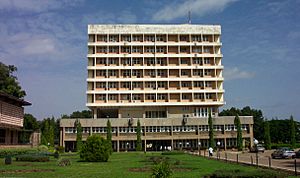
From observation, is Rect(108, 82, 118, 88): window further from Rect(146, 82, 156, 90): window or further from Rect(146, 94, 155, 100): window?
Rect(146, 94, 155, 100): window

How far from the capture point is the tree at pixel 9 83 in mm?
78875

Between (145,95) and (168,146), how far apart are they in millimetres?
12445

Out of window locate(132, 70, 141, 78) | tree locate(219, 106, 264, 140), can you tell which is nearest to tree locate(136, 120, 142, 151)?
window locate(132, 70, 141, 78)

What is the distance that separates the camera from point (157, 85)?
7994cm

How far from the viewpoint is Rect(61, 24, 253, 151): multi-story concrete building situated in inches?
2997

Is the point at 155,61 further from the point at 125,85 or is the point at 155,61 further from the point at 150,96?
the point at 125,85

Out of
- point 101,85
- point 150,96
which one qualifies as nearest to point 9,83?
point 101,85

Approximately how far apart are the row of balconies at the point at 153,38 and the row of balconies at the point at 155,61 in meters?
4.55

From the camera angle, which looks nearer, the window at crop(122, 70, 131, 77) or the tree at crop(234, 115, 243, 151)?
the tree at crop(234, 115, 243, 151)

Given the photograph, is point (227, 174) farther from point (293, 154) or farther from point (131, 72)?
point (131, 72)

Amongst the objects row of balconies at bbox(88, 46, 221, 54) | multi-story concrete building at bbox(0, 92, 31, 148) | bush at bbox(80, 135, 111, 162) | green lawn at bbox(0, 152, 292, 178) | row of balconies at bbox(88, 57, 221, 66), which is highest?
row of balconies at bbox(88, 46, 221, 54)

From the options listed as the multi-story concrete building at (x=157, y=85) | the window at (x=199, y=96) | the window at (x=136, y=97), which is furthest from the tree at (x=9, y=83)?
the window at (x=199, y=96)

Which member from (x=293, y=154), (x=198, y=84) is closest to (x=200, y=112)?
(x=198, y=84)

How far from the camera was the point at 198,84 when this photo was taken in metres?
80.7
